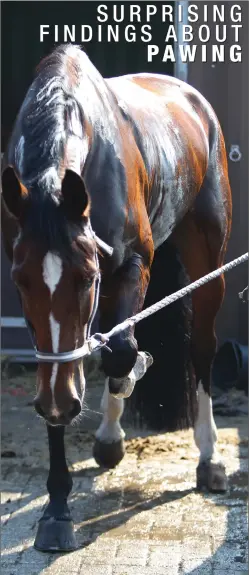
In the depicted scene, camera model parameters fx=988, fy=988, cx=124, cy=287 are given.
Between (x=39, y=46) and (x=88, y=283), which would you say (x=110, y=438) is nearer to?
(x=88, y=283)

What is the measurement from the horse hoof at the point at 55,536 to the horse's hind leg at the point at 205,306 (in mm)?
799

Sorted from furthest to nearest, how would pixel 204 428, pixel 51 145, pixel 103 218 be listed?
pixel 204 428 → pixel 103 218 → pixel 51 145

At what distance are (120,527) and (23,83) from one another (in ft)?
12.3

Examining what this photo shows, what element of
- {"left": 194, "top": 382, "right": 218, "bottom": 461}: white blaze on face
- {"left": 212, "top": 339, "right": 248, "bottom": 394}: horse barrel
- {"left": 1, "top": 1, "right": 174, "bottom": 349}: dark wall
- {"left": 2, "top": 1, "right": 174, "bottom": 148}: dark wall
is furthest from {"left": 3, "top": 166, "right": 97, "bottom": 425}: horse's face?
{"left": 2, "top": 1, "right": 174, "bottom": 148}: dark wall

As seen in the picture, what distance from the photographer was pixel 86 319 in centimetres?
289

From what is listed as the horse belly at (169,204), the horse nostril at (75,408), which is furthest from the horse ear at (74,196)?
the horse belly at (169,204)

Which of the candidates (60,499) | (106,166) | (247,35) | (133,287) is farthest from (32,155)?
(247,35)

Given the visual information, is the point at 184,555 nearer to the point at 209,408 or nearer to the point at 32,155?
the point at 209,408

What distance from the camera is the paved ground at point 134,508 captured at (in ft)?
11.5

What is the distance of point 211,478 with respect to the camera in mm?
4199

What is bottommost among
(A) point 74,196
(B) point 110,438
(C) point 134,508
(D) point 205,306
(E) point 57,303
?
(C) point 134,508

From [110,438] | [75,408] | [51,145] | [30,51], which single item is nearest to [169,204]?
[51,145]

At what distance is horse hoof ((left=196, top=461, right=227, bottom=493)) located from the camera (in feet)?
13.8

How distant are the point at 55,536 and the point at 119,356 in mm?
768
